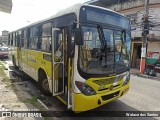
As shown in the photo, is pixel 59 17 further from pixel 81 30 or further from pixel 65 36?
pixel 81 30

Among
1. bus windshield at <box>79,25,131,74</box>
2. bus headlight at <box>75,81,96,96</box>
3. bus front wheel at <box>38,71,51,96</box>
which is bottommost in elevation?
bus front wheel at <box>38,71,51,96</box>

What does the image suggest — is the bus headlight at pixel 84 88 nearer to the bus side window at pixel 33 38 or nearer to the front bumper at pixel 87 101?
the front bumper at pixel 87 101

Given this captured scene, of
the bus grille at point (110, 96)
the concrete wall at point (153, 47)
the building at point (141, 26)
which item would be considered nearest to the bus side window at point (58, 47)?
the bus grille at point (110, 96)

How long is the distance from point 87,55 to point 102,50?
0.50 m

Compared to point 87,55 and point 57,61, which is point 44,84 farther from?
point 87,55

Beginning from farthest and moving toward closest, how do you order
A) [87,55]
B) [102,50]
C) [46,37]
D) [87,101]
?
[46,37]
[102,50]
[87,55]
[87,101]

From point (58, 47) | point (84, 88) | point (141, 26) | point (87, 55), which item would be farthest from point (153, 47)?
point (84, 88)

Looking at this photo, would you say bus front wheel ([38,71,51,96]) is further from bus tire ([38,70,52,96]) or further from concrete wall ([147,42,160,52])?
concrete wall ([147,42,160,52])

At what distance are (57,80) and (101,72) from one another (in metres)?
1.44

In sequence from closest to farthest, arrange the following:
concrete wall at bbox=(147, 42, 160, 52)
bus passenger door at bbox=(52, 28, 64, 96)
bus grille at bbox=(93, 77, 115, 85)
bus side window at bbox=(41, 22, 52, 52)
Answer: bus grille at bbox=(93, 77, 115, 85), bus passenger door at bbox=(52, 28, 64, 96), bus side window at bbox=(41, 22, 52, 52), concrete wall at bbox=(147, 42, 160, 52)

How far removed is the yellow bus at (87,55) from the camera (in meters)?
4.27

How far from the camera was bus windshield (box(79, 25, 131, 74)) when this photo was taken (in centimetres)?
434

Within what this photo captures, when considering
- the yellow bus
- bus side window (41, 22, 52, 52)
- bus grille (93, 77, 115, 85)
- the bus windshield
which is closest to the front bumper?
the yellow bus

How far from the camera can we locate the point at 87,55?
4383mm
